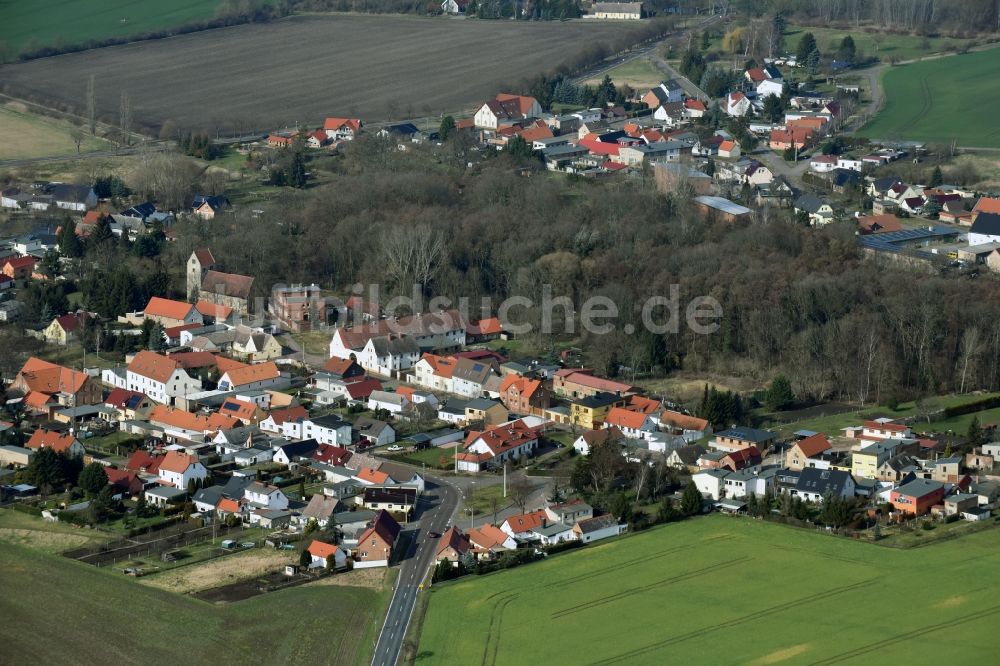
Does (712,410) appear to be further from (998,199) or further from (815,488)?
(998,199)

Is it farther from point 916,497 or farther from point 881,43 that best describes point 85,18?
point 916,497

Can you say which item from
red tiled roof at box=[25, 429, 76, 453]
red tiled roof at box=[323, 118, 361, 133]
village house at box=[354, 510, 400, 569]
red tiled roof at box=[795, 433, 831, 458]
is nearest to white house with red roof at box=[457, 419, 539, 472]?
village house at box=[354, 510, 400, 569]

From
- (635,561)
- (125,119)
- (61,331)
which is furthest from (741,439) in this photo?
(125,119)

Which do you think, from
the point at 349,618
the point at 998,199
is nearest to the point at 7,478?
the point at 349,618

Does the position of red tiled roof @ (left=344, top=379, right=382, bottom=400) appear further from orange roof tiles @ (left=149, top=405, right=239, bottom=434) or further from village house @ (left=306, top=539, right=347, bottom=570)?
village house @ (left=306, top=539, right=347, bottom=570)

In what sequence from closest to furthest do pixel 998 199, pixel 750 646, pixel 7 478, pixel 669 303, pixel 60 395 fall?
1. pixel 750 646
2. pixel 7 478
3. pixel 60 395
4. pixel 669 303
5. pixel 998 199

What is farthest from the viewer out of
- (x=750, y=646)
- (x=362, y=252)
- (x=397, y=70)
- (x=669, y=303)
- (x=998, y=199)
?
(x=397, y=70)
